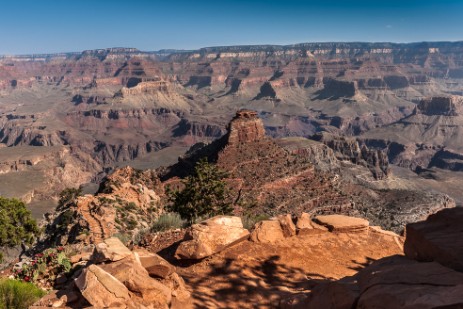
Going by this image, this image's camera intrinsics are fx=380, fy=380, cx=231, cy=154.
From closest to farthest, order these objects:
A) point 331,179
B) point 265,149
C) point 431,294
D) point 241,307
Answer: point 431,294 → point 241,307 → point 331,179 → point 265,149

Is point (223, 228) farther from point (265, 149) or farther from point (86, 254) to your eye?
point (265, 149)

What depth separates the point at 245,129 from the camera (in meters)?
82.6

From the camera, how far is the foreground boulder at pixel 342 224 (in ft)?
62.6

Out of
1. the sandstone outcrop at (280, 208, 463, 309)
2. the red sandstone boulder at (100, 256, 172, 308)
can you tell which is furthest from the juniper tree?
the sandstone outcrop at (280, 208, 463, 309)

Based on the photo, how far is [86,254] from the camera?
1647 centimetres

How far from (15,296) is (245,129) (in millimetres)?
72435

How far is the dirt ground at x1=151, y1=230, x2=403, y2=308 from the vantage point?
13.0 meters

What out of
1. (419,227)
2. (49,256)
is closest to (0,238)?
(49,256)

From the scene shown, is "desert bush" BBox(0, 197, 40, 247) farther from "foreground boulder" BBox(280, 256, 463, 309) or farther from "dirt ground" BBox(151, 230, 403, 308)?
"foreground boulder" BBox(280, 256, 463, 309)

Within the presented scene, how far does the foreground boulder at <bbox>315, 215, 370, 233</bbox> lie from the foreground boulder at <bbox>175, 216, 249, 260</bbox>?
15.5ft

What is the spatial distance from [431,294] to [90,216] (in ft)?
94.8

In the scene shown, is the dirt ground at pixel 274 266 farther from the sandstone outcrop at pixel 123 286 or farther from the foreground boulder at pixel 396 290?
the foreground boulder at pixel 396 290

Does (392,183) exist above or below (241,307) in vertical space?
below

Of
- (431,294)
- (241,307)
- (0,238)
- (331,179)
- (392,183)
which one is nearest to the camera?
(431,294)
